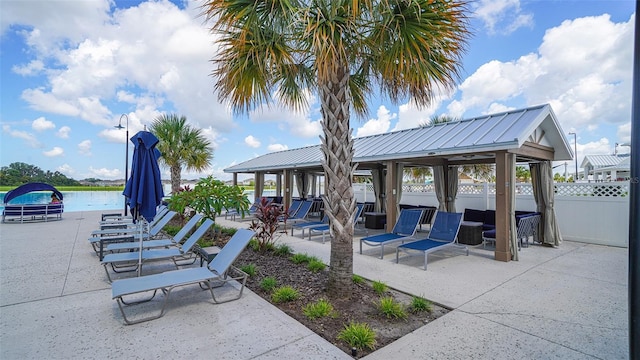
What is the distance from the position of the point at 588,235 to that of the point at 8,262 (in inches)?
633

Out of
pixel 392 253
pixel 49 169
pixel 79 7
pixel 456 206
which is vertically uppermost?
pixel 79 7

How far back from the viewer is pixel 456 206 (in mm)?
13109

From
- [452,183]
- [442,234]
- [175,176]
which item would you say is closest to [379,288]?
[442,234]

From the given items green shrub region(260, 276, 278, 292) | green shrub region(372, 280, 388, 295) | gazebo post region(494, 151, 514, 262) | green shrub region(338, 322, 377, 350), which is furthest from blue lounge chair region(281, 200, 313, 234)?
green shrub region(338, 322, 377, 350)

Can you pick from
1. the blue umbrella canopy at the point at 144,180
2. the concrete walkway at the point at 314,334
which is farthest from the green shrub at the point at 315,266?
the blue umbrella canopy at the point at 144,180

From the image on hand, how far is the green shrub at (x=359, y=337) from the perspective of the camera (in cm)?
325

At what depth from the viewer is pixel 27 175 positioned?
26906mm

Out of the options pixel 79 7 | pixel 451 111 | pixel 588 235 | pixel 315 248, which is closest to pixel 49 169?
pixel 79 7

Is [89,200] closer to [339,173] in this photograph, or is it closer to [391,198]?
[391,198]

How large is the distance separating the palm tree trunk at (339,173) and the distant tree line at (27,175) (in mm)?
31653

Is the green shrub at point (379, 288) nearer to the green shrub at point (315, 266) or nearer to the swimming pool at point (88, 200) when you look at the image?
the green shrub at point (315, 266)

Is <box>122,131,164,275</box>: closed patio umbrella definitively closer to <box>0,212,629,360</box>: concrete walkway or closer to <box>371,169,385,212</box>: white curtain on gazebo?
<box>0,212,629,360</box>: concrete walkway

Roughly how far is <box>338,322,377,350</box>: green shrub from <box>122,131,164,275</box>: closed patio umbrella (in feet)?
15.8

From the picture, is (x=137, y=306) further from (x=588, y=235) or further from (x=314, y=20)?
(x=588, y=235)
